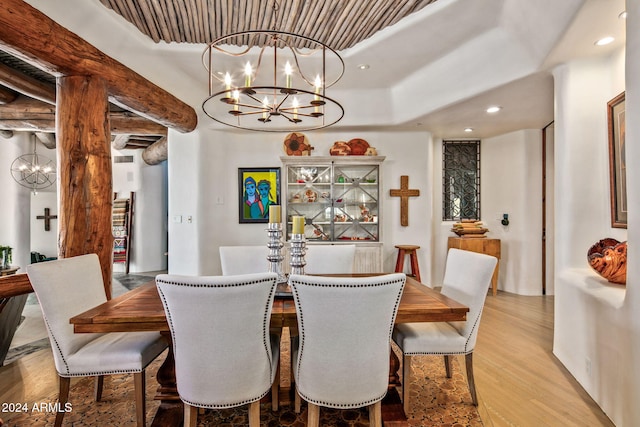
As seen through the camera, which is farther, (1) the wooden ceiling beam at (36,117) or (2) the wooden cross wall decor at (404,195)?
(2) the wooden cross wall decor at (404,195)

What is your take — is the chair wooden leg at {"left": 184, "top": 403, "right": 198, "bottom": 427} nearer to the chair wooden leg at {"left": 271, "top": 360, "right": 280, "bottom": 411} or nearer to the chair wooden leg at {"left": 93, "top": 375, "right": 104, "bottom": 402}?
the chair wooden leg at {"left": 271, "top": 360, "right": 280, "bottom": 411}

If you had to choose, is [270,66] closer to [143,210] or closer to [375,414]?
[375,414]

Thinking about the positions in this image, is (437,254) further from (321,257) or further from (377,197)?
(321,257)

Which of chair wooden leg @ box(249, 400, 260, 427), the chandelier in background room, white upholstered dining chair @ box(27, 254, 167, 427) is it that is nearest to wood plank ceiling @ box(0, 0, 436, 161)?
the chandelier in background room

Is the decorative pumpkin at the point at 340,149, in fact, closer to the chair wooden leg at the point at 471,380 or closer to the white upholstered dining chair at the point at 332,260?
the white upholstered dining chair at the point at 332,260

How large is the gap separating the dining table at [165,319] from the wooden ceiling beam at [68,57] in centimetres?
168

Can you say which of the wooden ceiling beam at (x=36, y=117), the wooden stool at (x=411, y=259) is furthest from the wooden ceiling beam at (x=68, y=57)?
the wooden stool at (x=411, y=259)

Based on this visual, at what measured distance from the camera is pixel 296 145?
4355mm

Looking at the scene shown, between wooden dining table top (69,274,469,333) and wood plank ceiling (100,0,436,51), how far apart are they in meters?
2.16

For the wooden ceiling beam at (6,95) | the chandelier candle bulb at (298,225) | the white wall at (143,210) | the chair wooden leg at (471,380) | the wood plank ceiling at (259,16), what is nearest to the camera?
the chair wooden leg at (471,380)

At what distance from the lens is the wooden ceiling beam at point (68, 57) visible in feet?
6.26

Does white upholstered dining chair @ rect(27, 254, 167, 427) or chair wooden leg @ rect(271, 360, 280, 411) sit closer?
white upholstered dining chair @ rect(27, 254, 167, 427)

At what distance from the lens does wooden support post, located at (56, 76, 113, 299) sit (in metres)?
2.47

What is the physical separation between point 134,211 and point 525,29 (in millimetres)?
7020
